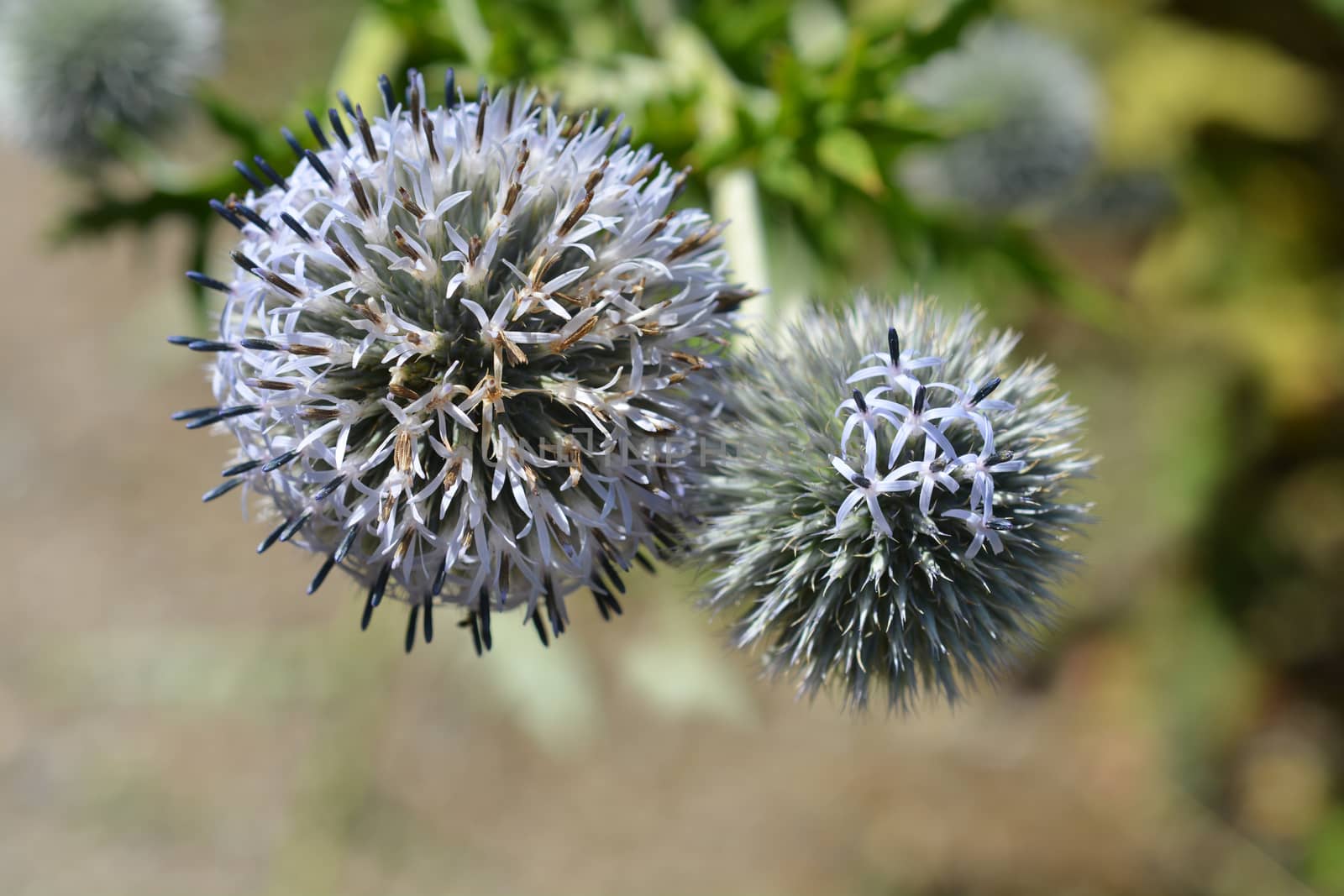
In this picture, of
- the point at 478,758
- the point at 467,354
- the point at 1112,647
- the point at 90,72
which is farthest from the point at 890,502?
the point at 1112,647

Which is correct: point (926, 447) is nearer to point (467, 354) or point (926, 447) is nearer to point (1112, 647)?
point (467, 354)

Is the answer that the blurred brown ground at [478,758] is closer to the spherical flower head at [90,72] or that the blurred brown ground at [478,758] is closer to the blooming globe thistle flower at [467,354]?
the spherical flower head at [90,72]

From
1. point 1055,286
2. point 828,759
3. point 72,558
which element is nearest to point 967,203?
point 1055,286

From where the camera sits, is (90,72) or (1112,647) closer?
(90,72)

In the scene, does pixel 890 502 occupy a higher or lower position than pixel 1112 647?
lower

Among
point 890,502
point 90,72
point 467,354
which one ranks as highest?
point 90,72

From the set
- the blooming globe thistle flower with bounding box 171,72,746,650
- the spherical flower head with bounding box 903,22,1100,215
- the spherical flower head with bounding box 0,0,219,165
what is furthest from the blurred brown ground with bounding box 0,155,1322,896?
the blooming globe thistle flower with bounding box 171,72,746,650

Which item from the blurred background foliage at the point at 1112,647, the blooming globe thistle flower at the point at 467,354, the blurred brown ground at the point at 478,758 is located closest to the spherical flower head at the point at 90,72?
the blurred background foliage at the point at 1112,647

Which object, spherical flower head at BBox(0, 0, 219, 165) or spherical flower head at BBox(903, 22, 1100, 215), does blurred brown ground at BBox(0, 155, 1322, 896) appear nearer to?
spherical flower head at BBox(903, 22, 1100, 215)
